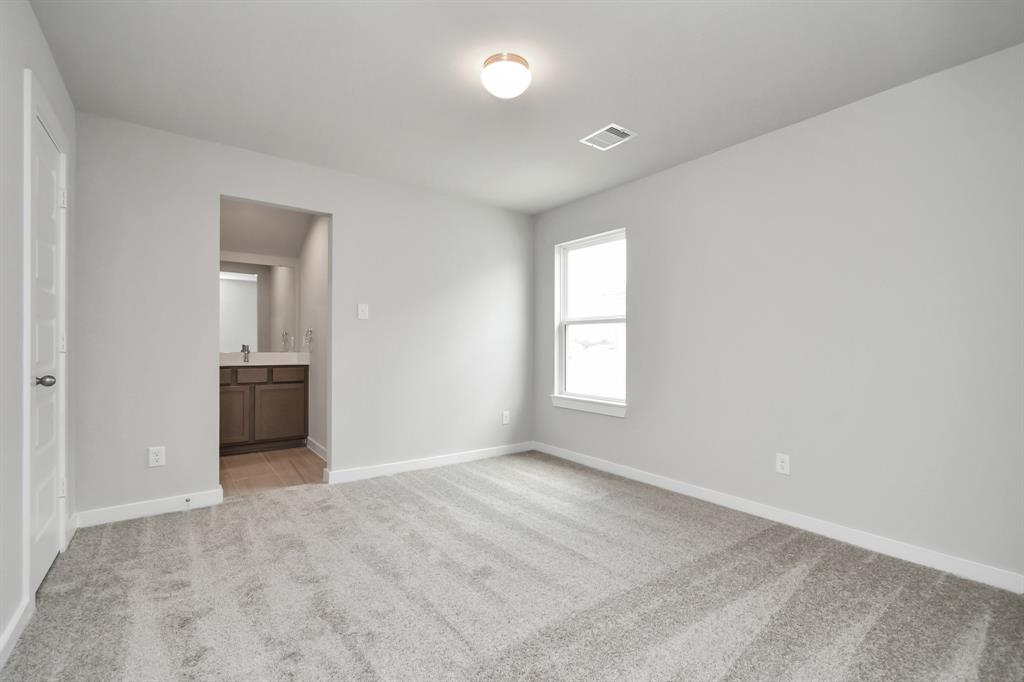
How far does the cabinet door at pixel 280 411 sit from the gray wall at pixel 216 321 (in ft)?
4.85

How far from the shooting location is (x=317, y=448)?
4707 millimetres

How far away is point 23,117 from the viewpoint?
184 centimetres

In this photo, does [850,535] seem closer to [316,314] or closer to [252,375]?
[316,314]

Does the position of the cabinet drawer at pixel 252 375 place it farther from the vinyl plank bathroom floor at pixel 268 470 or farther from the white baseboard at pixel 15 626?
the white baseboard at pixel 15 626

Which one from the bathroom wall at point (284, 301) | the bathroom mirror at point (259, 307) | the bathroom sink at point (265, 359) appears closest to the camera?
the bathroom sink at point (265, 359)

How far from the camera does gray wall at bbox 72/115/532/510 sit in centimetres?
288

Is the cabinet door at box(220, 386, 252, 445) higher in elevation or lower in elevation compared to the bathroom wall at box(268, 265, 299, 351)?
lower

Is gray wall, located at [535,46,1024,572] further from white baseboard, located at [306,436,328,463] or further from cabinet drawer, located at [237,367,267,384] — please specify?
cabinet drawer, located at [237,367,267,384]

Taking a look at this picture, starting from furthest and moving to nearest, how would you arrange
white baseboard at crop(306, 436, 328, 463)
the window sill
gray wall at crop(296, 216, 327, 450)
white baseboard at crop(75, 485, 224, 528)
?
white baseboard at crop(306, 436, 328, 463) < gray wall at crop(296, 216, 327, 450) < the window sill < white baseboard at crop(75, 485, 224, 528)

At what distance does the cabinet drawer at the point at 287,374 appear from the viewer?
486cm

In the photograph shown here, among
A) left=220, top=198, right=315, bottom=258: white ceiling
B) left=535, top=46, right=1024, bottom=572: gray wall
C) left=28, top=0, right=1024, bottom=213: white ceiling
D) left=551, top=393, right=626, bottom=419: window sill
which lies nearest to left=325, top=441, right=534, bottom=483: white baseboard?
left=551, top=393, right=626, bottom=419: window sill

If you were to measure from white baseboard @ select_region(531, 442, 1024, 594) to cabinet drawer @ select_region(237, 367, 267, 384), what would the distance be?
3.33m

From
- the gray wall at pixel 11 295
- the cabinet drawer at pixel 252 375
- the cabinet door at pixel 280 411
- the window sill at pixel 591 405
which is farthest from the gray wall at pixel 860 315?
the cabinet drawer at pixel 252 375

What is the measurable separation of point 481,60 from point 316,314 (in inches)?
123
